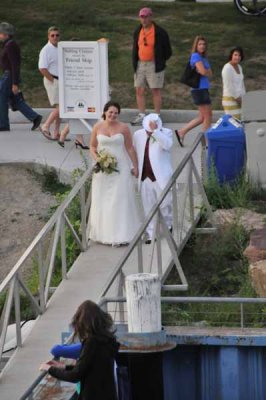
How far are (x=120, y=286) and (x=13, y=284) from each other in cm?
87

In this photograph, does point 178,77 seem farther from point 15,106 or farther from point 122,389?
point 122,389

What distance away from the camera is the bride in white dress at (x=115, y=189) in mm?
14719

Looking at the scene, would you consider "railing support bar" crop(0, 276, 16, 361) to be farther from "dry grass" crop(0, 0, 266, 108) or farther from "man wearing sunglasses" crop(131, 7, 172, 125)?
A: "dry grass" crop(0, 0, 266, 108)

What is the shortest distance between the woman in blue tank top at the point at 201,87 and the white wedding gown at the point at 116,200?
3592 mm

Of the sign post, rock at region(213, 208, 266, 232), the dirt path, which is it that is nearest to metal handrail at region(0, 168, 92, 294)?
rock at region(213, 208, 266, 232)

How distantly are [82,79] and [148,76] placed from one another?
1430mm

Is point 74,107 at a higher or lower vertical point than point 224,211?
higher

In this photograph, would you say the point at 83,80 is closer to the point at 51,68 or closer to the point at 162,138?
the point at 51,68

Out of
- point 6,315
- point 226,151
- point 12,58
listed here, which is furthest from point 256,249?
point 12,58

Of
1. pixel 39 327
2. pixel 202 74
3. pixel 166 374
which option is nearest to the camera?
pixel 166 374

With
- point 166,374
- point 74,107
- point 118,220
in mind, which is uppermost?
point 74,107

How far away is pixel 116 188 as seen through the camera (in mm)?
14820

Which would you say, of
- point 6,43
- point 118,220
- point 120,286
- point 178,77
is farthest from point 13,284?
point 178,77

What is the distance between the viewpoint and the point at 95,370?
9.62 metres
